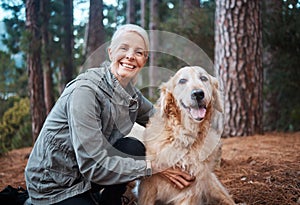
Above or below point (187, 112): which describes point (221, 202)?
below

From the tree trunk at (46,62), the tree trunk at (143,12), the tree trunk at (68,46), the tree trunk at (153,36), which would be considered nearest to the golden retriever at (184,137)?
the tree trunk at (153,36)

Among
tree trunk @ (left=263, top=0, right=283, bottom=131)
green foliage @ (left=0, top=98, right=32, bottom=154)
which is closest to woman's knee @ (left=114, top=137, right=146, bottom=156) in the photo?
green foliage @ (left=0, top=98, right=32, bottom=154)

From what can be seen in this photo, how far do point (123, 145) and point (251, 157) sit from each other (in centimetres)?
198

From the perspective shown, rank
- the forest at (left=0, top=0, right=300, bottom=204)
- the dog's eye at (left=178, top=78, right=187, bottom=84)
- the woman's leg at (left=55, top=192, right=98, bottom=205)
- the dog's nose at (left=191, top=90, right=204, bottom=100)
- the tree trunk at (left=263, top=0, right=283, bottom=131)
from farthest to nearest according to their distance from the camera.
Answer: the tree trunk at (left=263, top=0, right=283, bottom=131)
the forest at (left=0, top=0, right=300, bottom=204)
the dog's eye at (left=178, top=78, right=187, bottom=84)
the dog's nose at (left=191, top=90, right=204, bottom=100)
the woman's leg at (left=55, top=192, right=98, bottom=205)

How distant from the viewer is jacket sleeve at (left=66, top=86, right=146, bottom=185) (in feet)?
5.79

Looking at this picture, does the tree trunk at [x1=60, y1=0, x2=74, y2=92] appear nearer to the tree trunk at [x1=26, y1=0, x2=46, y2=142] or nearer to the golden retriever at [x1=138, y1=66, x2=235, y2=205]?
the tree trunk at [x1=26, y1=0, x2=46, y2=142]

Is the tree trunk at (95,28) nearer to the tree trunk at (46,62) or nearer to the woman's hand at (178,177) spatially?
the tree trunk at (46,62)

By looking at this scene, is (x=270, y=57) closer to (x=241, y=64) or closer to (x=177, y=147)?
(x=241, y=64)

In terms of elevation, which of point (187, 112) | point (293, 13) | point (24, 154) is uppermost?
point (293, 13)

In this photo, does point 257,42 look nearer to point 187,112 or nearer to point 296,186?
point 296,186

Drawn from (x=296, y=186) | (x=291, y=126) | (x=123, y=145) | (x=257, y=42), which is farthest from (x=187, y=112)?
(x=291, y=126)

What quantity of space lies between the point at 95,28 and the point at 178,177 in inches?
102

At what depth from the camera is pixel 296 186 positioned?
2.53 metres

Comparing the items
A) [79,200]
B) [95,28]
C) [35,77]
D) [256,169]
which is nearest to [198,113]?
[79,200]
